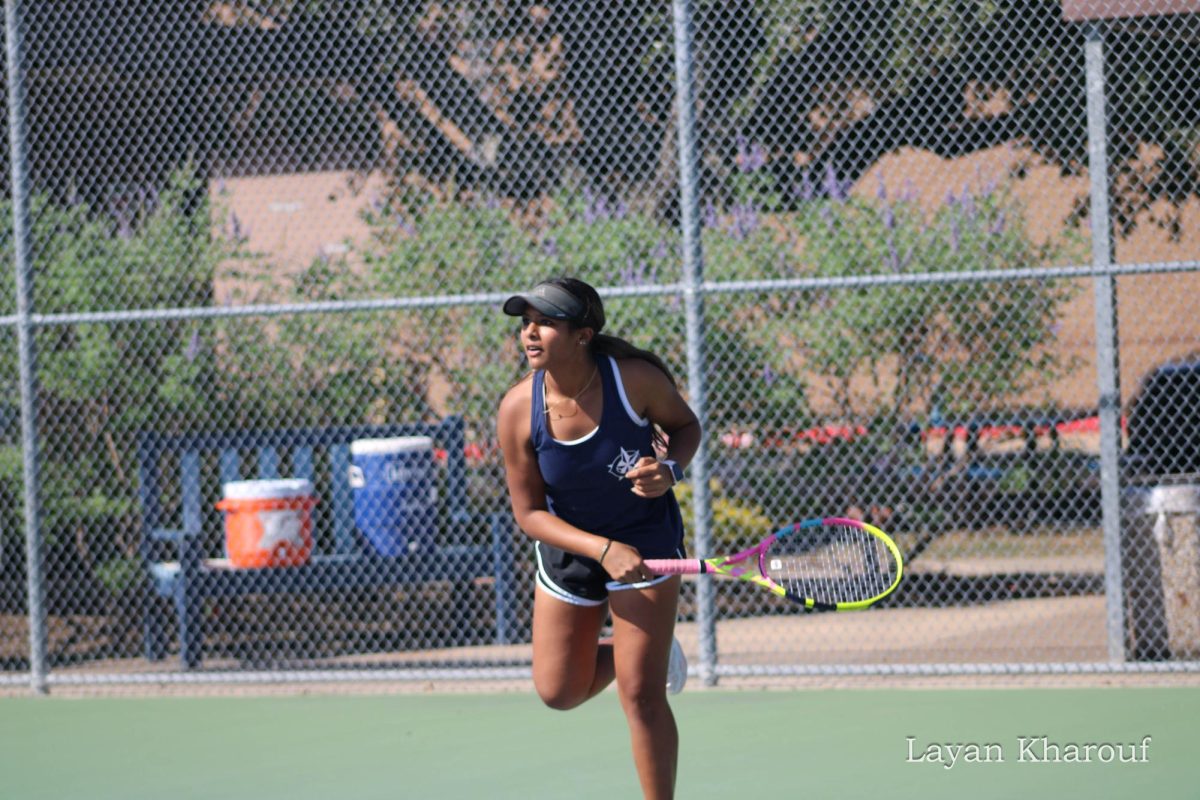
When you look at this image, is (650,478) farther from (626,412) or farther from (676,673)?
(676,673)

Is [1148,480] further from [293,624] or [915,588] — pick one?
[293,624]

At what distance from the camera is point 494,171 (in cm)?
1173

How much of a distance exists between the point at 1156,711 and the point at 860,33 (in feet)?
18.4

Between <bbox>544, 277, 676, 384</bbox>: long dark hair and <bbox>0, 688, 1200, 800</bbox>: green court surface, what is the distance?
5.38ft

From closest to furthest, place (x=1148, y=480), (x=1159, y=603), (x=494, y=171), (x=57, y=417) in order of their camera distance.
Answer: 1. (x=1159, y=603)
2. (x=1148, y=480)
3. (x=57, y=417)
4. (x=494, y=171)

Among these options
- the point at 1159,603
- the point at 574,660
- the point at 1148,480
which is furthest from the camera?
the point at 1148,480

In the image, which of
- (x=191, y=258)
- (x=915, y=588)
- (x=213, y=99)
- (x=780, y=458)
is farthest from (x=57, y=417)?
(x=915, y=588)

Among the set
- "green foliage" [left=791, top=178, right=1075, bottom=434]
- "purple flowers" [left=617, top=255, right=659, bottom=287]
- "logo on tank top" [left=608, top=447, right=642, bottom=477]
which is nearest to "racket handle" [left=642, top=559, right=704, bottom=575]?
"logo on tank top" [left=608, top=447, right=642, bottom=477]

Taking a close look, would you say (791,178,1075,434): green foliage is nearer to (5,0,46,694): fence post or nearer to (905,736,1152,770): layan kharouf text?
(905,736,1152,770): layan kharouf text

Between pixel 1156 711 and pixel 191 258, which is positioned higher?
pixel 191 258

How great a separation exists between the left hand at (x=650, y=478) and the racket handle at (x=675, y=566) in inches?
7.4

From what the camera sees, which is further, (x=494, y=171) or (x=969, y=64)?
(x=494, y=171)

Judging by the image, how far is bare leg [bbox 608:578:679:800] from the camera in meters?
4.61

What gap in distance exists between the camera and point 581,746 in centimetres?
643
